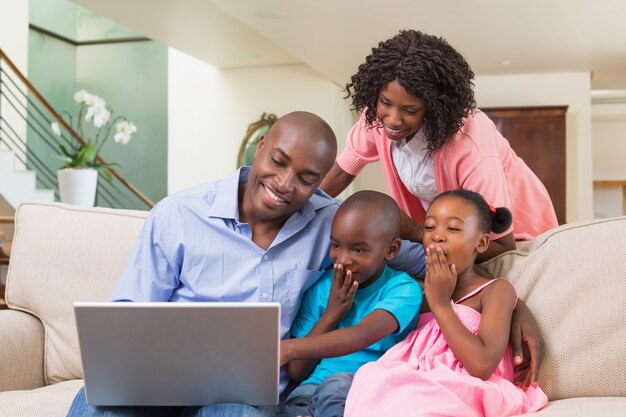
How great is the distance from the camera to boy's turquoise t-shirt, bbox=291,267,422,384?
5.47 feet

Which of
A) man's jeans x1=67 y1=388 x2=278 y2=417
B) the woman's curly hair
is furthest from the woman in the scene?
man's jeans x1=67 y1=388 x2=278 y2=417

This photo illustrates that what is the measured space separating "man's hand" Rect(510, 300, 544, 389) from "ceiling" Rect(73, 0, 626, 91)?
169 inches

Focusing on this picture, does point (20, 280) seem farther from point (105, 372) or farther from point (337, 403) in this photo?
point (337, 403)

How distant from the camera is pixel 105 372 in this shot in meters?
1.33

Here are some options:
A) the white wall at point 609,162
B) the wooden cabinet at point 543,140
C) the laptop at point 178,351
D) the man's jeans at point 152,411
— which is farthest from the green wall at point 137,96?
the laptop at point 178,351

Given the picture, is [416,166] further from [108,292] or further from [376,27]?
[376,27]

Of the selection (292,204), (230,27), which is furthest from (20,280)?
(230,27)

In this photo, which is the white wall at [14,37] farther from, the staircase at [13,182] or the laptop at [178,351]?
the laptop at [178,351]

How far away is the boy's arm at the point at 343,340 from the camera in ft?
5.07

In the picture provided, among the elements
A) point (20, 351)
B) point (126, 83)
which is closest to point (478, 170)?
point (20, 351)

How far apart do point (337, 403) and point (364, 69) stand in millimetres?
937

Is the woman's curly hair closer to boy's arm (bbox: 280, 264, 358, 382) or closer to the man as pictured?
the man

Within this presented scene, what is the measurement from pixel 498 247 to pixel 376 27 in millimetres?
4774

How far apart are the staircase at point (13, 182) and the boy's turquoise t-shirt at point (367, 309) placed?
6048mm
